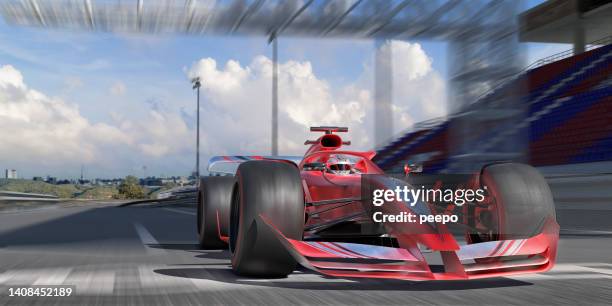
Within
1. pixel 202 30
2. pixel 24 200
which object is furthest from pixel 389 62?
pixel 24 200

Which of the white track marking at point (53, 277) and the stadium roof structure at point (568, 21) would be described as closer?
→ the white track marking at point (53, 277)

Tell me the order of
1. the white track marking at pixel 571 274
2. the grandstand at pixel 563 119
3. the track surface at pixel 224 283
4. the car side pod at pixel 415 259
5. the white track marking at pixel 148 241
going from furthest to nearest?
the grandstand at pixel 563 119 → the white track marking at pixel 148 241 → the white track marking at pixel 571 274 → the car side pod at pixel 415 259 → the track surface at pixel 224 283

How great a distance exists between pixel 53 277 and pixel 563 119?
2060cm

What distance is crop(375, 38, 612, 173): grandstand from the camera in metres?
20.6

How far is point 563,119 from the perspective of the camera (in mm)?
23234

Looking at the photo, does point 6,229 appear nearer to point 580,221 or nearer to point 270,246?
point 270,246

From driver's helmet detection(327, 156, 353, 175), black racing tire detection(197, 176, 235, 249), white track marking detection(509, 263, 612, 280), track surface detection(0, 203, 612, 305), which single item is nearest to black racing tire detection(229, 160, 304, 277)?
track surface detection(0, 203, 612, 305)

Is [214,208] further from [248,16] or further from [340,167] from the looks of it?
[248,16]

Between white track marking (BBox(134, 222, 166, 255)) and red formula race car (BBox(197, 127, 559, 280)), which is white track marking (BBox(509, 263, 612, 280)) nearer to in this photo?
red formula race car (BBox(197, 127, 559, 280))

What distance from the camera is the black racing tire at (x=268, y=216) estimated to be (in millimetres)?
4891

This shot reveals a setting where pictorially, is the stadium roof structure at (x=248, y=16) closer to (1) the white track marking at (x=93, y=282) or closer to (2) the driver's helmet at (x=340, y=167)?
(2) the driver's helmet at (x=340, y=167)

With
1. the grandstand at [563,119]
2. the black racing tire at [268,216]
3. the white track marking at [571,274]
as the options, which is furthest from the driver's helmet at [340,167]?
the grandstand at [563,119]

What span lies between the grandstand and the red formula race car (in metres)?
10.7

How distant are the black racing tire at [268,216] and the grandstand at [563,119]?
1169 centimetres
